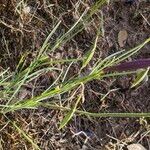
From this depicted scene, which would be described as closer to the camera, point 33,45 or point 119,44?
point 33,45

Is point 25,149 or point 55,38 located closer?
point 25,149

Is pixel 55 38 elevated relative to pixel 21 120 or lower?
elevated

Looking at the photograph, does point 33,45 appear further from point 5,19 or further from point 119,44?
point 119,44

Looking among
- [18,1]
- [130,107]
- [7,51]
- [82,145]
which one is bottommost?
[82,145]

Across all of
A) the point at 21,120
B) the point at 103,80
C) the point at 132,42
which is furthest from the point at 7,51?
the point at 132,42

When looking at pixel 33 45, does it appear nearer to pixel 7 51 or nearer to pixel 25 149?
pixel 7 51

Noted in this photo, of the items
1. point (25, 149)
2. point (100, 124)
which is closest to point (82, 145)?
point (100, 124)
